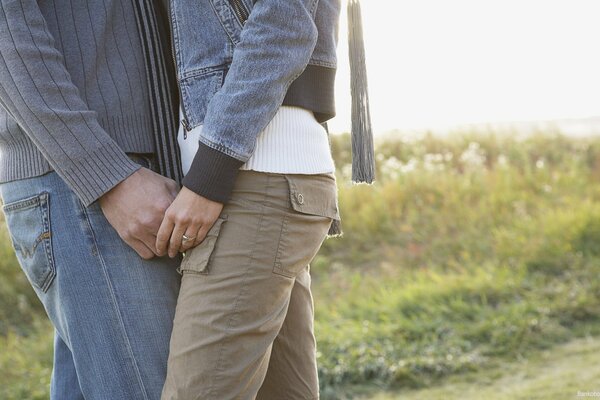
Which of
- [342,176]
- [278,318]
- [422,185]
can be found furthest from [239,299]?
[342,176]

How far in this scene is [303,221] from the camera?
1.79 m

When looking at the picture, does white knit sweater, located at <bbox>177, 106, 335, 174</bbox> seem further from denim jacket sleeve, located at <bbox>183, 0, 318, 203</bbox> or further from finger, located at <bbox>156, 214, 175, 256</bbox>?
finger, located at <bbox>156, 214, 175, 256</bbox>

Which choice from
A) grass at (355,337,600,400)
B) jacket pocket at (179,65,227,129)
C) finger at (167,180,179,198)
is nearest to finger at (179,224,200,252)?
finger at (167,180,179,198)

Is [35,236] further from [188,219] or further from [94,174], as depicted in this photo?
[188,219]

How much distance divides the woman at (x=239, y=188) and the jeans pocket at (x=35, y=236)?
10.2 inches

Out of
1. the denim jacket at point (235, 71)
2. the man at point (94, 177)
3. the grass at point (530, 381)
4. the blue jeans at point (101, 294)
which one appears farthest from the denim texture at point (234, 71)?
the grass at point (530, 381)

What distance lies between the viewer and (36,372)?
4727 millimetres

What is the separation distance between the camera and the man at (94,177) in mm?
1737

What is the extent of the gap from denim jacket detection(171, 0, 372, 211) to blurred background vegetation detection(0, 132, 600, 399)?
2750mm

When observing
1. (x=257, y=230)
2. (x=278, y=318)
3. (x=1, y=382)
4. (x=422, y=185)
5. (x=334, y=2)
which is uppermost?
(x=334, y=2)

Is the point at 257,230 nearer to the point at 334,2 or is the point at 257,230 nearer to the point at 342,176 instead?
the point at 334,2

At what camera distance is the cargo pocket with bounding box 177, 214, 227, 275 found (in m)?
1.71

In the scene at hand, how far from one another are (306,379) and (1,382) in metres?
3.21

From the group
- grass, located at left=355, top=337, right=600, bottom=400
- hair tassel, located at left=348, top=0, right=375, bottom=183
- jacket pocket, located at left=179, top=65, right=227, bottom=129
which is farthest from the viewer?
grass, located at left=355, top=337, right=600, bottom=400
